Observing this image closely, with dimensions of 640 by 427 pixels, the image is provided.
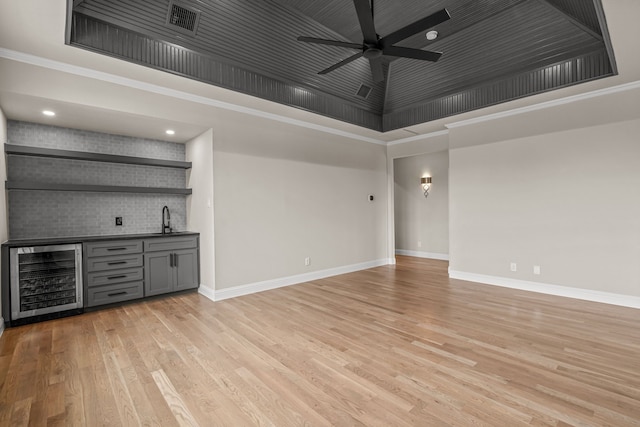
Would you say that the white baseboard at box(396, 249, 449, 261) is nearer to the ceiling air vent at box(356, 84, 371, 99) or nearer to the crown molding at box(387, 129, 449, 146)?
the crown molding at box(387, 129, 449, 146)

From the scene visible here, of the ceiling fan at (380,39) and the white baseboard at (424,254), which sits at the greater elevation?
the ceiling fan at (380,39)

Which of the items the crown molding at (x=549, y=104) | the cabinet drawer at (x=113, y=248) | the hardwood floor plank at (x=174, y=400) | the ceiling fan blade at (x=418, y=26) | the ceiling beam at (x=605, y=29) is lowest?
the hardwood floor plank at (x=174, y=400)

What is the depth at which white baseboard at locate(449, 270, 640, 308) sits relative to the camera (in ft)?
12.8

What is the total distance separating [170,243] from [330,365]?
3065mm

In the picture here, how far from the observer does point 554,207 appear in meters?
4.42

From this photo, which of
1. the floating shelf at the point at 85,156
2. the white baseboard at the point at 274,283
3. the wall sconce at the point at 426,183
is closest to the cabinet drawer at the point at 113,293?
the white baseboard at the point at 274,283

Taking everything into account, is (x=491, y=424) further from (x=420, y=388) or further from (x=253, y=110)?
(x=253, y=110)

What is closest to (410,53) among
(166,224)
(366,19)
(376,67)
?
(376,67)

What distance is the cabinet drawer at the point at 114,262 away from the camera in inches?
150

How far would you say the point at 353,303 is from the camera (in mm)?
4105

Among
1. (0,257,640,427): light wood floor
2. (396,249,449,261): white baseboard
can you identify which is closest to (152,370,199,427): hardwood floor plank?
(0,257,640,427): light wood floor

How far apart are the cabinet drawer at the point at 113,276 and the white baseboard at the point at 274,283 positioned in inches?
36.1

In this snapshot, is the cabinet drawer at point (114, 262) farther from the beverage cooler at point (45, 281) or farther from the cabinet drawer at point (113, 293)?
the cabinet drawer at point (113, 293)

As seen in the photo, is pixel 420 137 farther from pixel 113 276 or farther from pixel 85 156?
pixel 113 276
